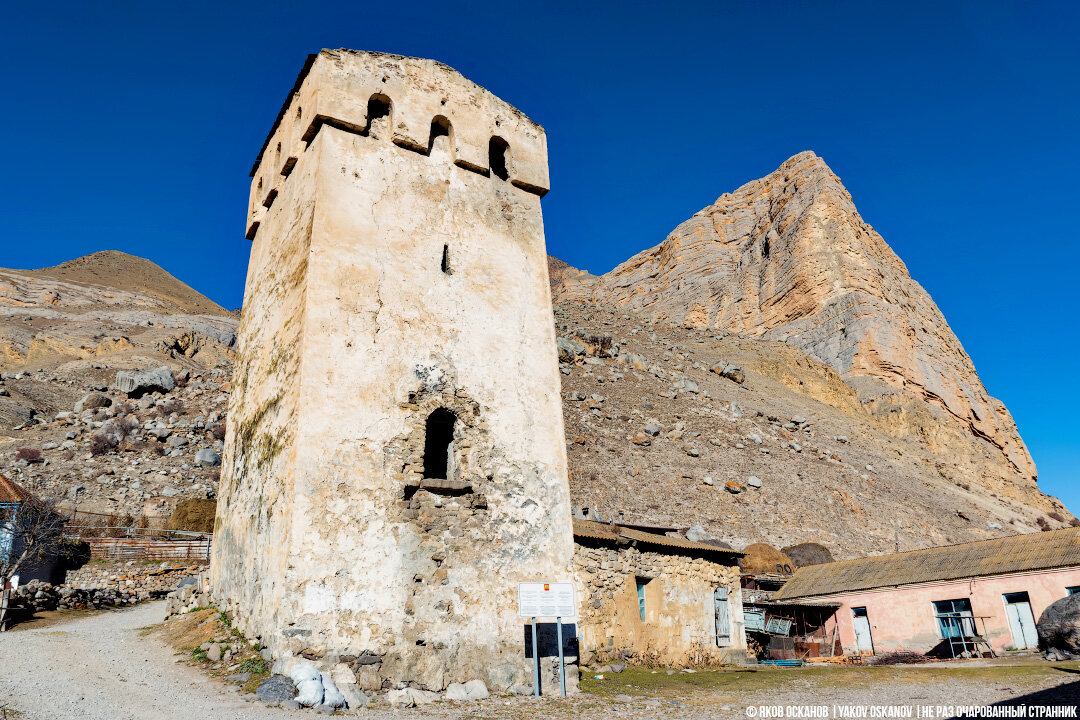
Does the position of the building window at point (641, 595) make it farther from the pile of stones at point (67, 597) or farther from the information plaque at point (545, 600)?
the pile of stones at point (67, 597)

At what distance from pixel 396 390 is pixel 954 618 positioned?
653 inches

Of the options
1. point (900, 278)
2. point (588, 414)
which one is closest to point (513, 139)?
point (588, 414)

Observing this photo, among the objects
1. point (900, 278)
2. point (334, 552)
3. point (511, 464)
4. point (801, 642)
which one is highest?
point (900, 278)

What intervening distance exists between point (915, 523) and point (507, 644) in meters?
26.4

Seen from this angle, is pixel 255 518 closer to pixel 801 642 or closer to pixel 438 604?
pixel 438 604

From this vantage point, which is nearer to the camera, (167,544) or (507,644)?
(507,644)

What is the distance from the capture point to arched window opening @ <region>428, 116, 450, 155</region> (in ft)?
36.3

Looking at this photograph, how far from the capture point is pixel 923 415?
46.9 meters

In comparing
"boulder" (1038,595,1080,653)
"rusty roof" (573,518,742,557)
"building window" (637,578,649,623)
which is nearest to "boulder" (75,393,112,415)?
"rusty roof" (573,518,742,557)

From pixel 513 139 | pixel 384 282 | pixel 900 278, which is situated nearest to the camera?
pixel 384 282

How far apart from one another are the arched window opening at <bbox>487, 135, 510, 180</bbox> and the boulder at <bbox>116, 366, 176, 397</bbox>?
25.1 m

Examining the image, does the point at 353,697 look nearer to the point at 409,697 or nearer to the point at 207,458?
the point at 409,697

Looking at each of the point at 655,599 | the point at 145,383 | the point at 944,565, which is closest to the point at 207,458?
the point at 145,383

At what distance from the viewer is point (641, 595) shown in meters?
13.2
